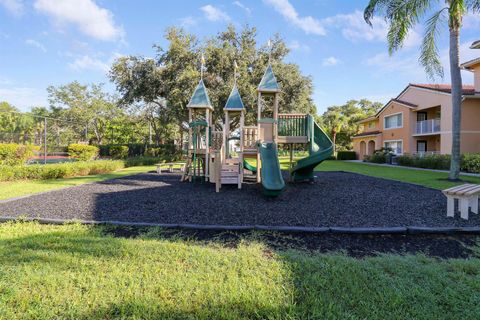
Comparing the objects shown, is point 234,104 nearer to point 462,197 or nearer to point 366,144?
point 462,197

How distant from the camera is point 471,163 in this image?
1630 cm

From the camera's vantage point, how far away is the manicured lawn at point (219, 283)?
2.25 m

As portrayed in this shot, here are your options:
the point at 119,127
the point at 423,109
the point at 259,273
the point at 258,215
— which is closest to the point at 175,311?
the point at 259,273

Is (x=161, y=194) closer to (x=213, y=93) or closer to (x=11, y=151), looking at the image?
(x=11, y=151)

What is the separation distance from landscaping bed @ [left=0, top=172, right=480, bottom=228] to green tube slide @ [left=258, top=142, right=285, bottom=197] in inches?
12.9

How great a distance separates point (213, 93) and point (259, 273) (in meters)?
20.1

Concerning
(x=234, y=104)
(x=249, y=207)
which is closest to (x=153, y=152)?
(x=234, y=104)

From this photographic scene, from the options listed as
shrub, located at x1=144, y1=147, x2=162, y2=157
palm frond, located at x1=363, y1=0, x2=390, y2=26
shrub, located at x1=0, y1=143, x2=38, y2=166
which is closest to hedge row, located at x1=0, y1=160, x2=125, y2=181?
shrub, located at x1=0, y1=143, x2=38, y2=166

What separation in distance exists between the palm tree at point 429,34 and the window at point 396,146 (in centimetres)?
1736

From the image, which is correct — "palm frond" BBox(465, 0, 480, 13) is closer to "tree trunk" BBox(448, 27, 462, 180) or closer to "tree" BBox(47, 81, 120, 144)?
"tree trunk" BBox(448, 27, 462, 180)

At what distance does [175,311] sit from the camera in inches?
88.4

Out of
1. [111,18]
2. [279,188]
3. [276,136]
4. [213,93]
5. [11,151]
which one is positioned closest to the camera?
[279,188]

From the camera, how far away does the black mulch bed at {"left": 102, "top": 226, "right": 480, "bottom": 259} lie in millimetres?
Result: 3989

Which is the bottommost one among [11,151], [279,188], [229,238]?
[229,238]
